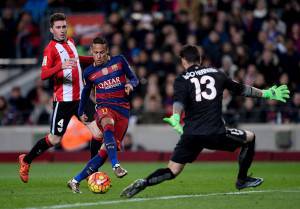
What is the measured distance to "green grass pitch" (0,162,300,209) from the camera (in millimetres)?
11266

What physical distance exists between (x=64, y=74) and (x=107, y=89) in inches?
50.8

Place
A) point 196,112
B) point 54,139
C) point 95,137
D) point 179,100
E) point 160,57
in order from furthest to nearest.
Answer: point 160,57 < point 54,139 < point 95,137 < point 196,112 < point 179,100

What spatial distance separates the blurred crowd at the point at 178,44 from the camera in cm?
2216

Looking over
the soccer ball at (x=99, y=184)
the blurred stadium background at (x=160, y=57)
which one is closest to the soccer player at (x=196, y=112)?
the soccer ball at (x=99, y=184)

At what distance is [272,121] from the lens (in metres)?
22.2

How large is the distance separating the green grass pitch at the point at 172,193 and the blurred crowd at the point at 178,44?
4.62m

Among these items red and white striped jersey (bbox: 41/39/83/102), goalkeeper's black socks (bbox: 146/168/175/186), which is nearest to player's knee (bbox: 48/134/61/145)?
red and white striped jersey (bbox: 41/39/83/102)

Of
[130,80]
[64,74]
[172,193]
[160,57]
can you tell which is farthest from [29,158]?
[160,57]

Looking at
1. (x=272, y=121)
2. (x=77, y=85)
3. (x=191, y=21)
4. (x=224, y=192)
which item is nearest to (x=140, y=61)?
(x=191, y=21)

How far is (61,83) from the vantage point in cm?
1433

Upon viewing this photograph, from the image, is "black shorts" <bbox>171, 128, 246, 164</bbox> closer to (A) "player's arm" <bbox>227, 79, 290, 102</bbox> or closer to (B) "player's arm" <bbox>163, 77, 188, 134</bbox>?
(B) "player's arm" <bbox>163, 77, 188, 134</bbox>

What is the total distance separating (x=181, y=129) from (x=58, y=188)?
10.0 feet

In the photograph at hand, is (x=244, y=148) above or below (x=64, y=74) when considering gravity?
below

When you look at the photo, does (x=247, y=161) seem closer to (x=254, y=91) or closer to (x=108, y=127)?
(x=254, y=91)
